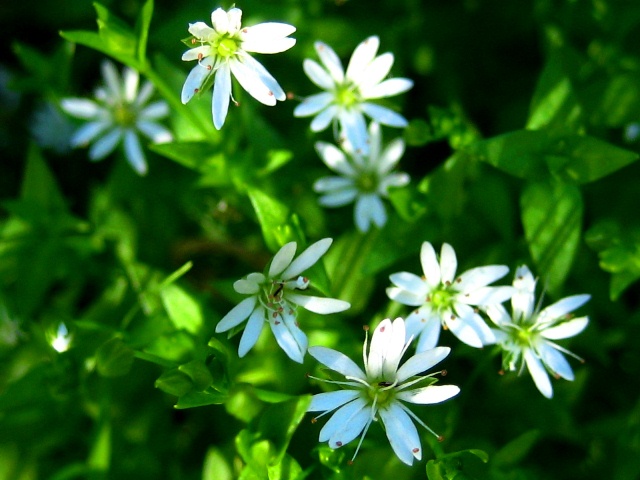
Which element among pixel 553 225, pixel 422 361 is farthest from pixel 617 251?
pixel 422 361

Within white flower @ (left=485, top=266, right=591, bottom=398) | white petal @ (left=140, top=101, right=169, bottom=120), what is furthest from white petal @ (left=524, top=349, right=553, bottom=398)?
white petal @ (left=140, top=101, right=169, bottom=120)

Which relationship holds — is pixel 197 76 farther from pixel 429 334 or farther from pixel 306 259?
pixel 429 334

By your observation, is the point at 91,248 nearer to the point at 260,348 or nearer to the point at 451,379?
the point at 260,348

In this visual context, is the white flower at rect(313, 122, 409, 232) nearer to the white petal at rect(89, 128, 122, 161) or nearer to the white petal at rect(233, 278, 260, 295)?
the white petal at rect(233, 278, 260, 295)

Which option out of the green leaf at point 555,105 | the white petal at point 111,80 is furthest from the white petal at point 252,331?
the white petal at point 111,80

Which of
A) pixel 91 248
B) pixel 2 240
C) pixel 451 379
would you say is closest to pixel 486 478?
pixel 451 379

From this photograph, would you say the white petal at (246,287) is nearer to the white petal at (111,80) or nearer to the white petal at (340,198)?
the white petal at (340,198)
